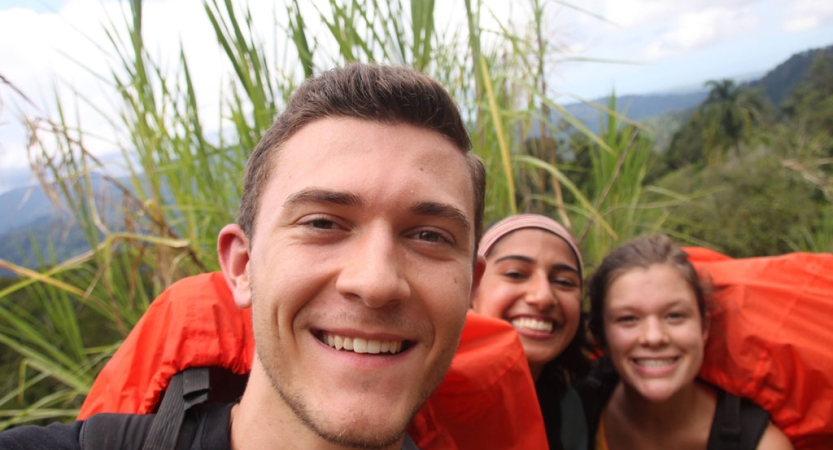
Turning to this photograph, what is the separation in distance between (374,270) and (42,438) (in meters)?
0.72

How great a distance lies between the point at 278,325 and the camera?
3.51 feet

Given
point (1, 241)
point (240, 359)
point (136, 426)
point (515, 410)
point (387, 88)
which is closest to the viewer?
point (136, 426)

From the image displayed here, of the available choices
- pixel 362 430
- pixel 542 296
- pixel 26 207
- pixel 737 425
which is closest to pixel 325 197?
pixel 362 430

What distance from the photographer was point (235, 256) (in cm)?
133

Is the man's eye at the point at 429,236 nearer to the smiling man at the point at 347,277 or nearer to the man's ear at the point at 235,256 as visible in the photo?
the smiling man at the point at 347,277

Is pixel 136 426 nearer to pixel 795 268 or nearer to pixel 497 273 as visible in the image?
pixel 497 273

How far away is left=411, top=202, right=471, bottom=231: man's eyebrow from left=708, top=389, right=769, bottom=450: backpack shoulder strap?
132 cm

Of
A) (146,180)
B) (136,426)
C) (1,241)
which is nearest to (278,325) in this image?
(136,426)

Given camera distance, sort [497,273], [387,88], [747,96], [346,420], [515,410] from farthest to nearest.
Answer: [747,96] < [497,273] < [515,410] < [387,88] < [346,420]

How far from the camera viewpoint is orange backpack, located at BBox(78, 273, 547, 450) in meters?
1.31

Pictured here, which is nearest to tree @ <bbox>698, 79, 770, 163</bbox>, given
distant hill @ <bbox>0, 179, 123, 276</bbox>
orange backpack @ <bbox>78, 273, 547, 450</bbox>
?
orange backpack @ <bbox>78, 273, 547, 450</bbox>

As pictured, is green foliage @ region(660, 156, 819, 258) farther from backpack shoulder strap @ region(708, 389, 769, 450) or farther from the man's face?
the man's face

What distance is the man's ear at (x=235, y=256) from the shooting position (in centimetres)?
130

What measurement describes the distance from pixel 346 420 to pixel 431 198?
1.54 ft
